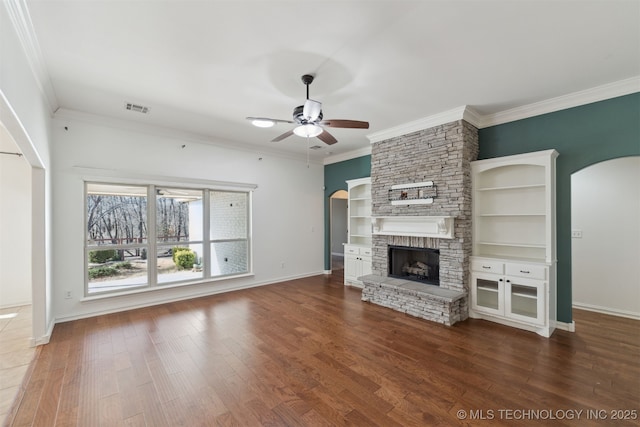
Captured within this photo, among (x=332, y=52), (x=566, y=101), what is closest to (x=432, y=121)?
(x=566, y=101)

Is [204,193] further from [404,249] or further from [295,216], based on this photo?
[404,249]

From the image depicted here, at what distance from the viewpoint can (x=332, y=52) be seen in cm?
268

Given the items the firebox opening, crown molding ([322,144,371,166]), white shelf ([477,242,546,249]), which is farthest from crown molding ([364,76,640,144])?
the firebox opening

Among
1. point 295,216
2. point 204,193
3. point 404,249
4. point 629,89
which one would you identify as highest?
point 629,89

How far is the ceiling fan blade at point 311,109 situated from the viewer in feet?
9.11

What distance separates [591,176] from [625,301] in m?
1.99

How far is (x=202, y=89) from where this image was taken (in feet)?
11.4

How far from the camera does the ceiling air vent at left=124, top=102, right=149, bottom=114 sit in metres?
3.93

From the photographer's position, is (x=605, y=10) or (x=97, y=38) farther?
(x=97, y=38)

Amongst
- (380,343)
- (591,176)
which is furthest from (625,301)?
(380,343)

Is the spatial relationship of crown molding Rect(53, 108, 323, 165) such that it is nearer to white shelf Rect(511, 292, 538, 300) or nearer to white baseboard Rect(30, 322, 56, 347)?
white baseboard Rect(30, 322, 56, 347)

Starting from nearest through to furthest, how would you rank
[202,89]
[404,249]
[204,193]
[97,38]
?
[97,38] < [202,89] < [404,249] < [204,193]

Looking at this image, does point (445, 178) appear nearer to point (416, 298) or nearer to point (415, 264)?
point (415, 264)

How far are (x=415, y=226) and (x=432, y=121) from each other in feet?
5.75
